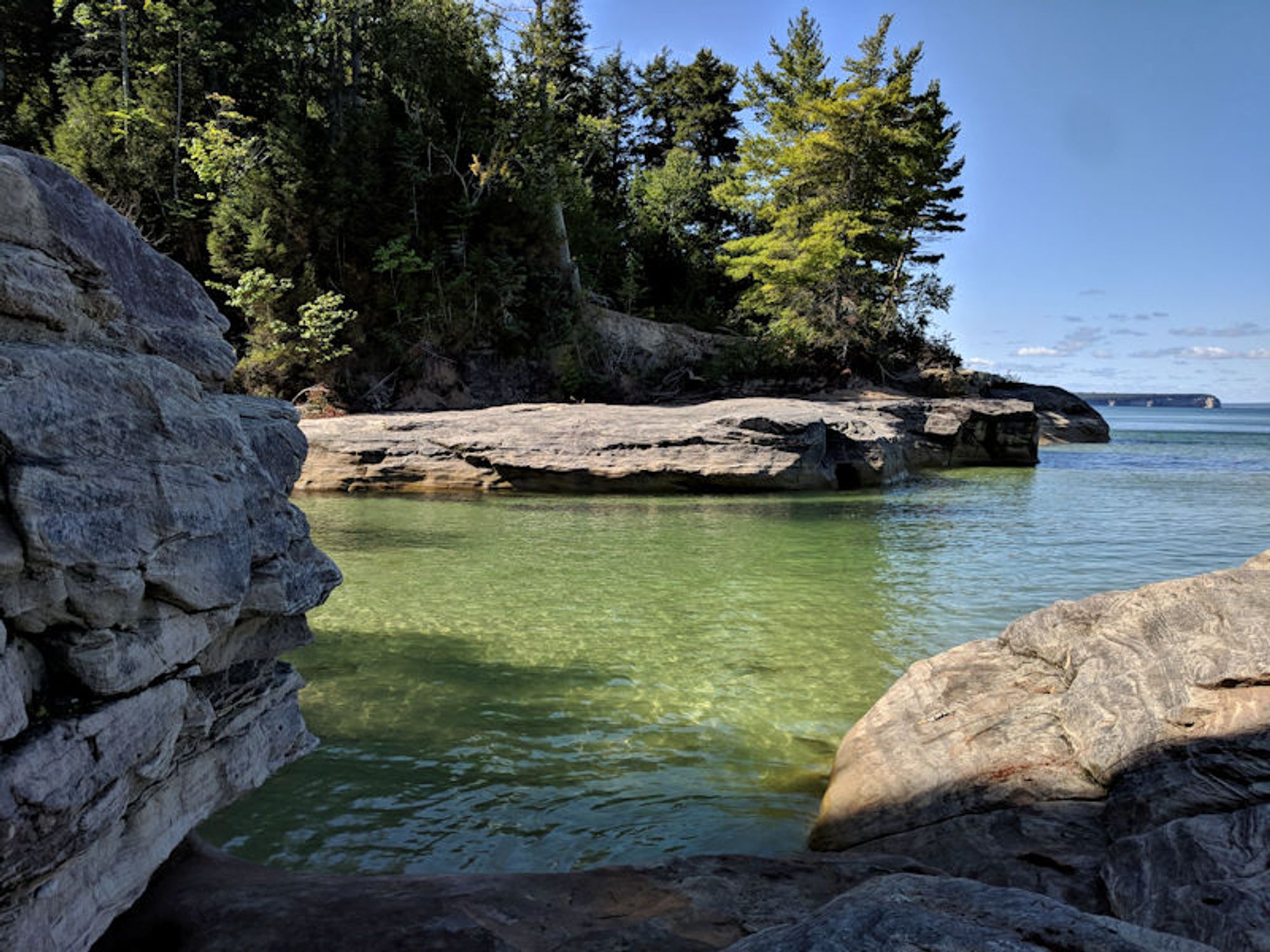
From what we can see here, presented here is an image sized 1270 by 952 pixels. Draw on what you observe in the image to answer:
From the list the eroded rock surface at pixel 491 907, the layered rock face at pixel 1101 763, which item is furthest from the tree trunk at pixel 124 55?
the layered rock face at pixel 1101 763

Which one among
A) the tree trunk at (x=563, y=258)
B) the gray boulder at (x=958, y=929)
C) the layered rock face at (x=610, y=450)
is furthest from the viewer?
the tree trunk at (x=563, y=258)

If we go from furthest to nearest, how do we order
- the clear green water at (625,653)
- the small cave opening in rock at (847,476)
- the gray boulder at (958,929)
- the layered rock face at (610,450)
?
the small cave opening in rock at (847,476) < the layered rock face at (610,450) < the clear green water at (625,653) < the gray boulder at (958,929)

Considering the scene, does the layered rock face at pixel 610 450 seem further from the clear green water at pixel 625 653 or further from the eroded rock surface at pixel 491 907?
the eroded rock surface at pixel 491 907

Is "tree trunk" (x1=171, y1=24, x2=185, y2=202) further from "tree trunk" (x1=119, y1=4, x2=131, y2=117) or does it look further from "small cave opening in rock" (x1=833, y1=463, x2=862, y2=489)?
"small cave opening in rock" (x1=833, y1=463, x2=862, y2=489)

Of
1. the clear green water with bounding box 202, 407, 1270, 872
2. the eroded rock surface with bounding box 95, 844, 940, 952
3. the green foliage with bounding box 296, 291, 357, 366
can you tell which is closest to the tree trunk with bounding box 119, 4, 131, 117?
the green foliage with bounding box 296, 291, 357, 366

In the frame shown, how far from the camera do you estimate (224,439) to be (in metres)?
2.97

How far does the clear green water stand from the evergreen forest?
11524 millimetres

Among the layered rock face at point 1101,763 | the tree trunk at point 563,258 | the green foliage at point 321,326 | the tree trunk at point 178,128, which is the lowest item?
the layered rock face at point 1101,763

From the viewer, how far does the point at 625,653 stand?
6285 mm

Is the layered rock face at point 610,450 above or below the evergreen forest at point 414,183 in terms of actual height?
below

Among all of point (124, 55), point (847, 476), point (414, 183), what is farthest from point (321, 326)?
point (847, 476)

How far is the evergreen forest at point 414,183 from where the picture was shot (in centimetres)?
2239

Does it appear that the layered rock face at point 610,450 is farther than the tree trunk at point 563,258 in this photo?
No

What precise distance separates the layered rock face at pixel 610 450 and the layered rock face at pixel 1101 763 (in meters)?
11.4
